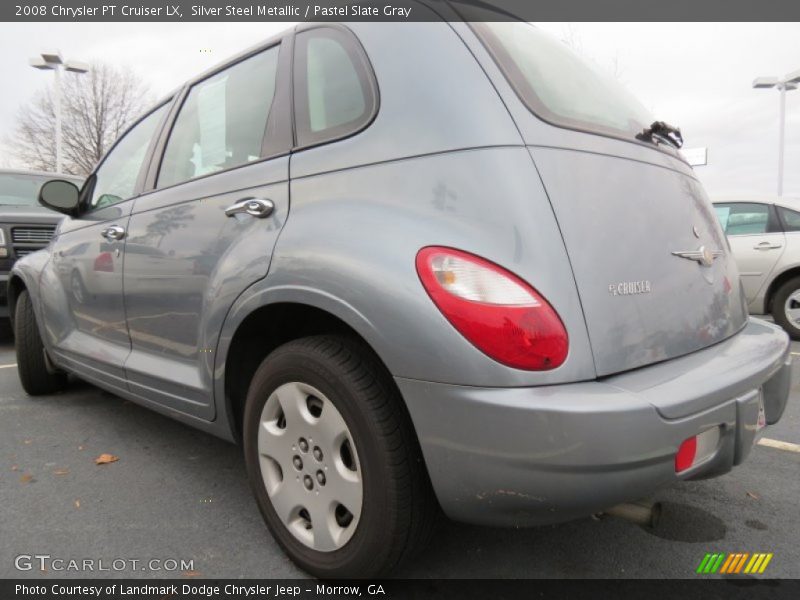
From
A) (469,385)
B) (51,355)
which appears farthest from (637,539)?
(51,355)

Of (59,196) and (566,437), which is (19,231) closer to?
(59,196)

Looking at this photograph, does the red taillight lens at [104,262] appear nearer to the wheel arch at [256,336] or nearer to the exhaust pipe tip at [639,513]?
the wheel arch at [256,336]

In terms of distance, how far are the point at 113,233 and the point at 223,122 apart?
33.0 inches

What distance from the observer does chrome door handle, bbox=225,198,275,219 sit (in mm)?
1832

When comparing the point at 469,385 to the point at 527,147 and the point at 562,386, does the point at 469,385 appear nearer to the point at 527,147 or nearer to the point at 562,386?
the point at 562,386

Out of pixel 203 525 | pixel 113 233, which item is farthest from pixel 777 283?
pixel 113 233

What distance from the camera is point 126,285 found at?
2.53 metres

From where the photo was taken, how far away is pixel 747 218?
626 cm

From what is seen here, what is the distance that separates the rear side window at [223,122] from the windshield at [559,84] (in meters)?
0.88

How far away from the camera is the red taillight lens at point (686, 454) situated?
4.47ft

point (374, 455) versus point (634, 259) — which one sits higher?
point (634, 259)

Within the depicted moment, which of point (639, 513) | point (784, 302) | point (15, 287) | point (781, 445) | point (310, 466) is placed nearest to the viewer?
point (639, 513)

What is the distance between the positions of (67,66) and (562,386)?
20.4 m

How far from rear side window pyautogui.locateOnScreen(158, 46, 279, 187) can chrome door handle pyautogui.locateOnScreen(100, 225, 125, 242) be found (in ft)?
1.01
